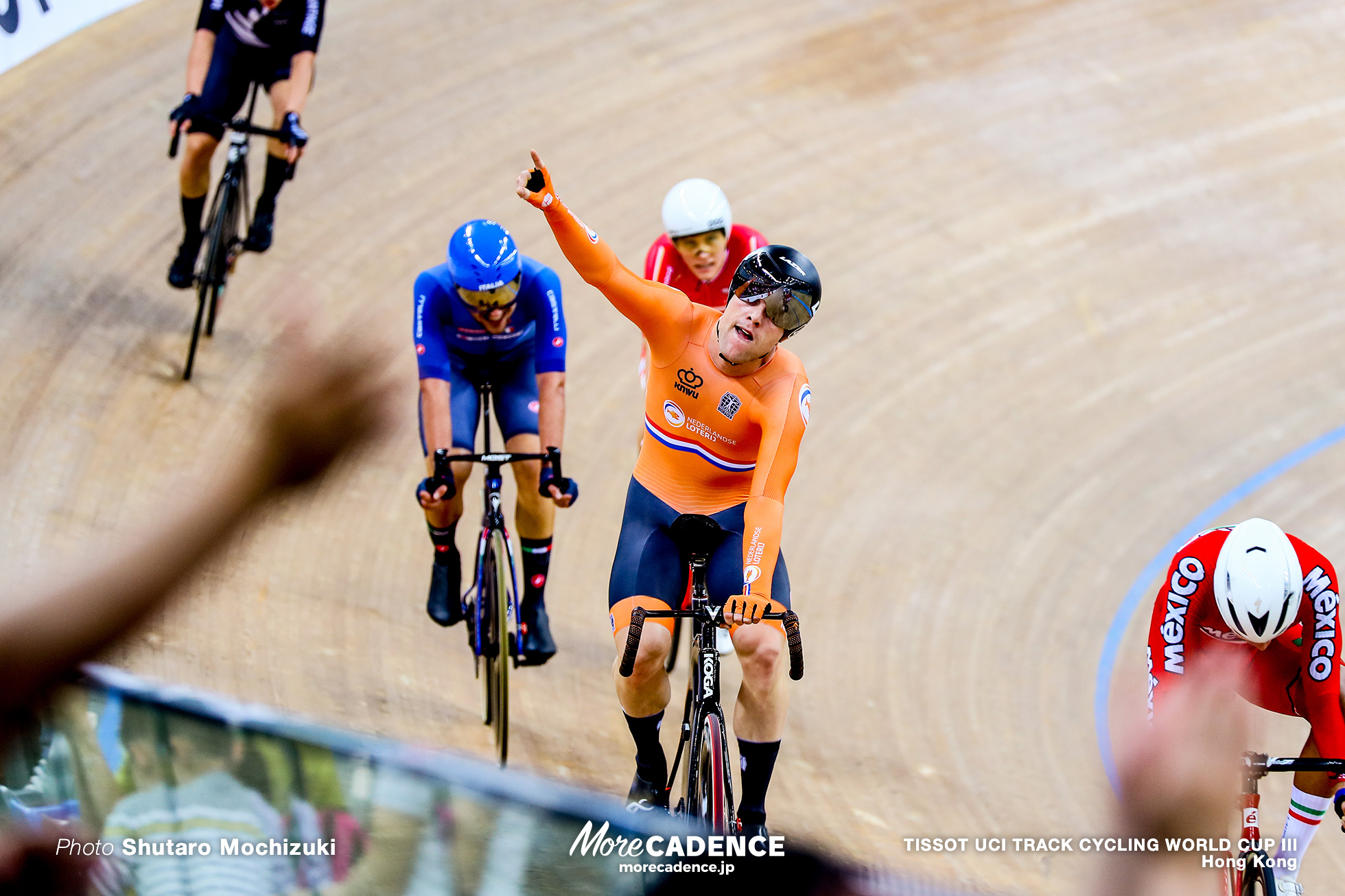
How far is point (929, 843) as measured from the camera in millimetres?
4910

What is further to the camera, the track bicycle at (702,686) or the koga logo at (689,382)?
the koga logo at (689,382)

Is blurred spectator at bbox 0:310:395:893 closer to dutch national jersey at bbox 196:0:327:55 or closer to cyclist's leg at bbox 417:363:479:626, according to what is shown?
cyclist's leg at bbox 417:363:479:626

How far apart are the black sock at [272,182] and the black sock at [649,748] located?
12.6 feet

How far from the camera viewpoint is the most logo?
4254mm

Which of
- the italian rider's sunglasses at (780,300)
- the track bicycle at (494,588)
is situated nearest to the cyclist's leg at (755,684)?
the italian rider's sunglasses at (780,300)

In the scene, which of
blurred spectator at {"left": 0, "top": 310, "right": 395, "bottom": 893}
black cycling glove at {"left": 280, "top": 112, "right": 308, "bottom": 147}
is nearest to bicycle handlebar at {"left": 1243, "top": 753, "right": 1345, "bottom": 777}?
blurred spectator at {"left": 0, "top": 310, "right": 395, "bottom": 893}

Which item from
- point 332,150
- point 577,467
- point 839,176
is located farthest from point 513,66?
point 577,467

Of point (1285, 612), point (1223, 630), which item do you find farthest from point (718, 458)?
point (1285, 612)

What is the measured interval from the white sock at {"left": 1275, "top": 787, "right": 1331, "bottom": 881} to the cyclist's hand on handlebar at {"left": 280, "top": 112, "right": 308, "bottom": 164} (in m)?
4.55

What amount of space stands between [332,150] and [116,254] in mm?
1559

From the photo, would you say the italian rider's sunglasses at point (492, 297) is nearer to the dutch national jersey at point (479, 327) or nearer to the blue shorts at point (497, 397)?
the dutch national jersey at point (479, 327)

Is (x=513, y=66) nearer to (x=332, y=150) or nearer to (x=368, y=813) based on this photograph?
(x=332, y=150)

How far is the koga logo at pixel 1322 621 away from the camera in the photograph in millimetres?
3881

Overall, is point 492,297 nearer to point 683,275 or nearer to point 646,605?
point 683,275
